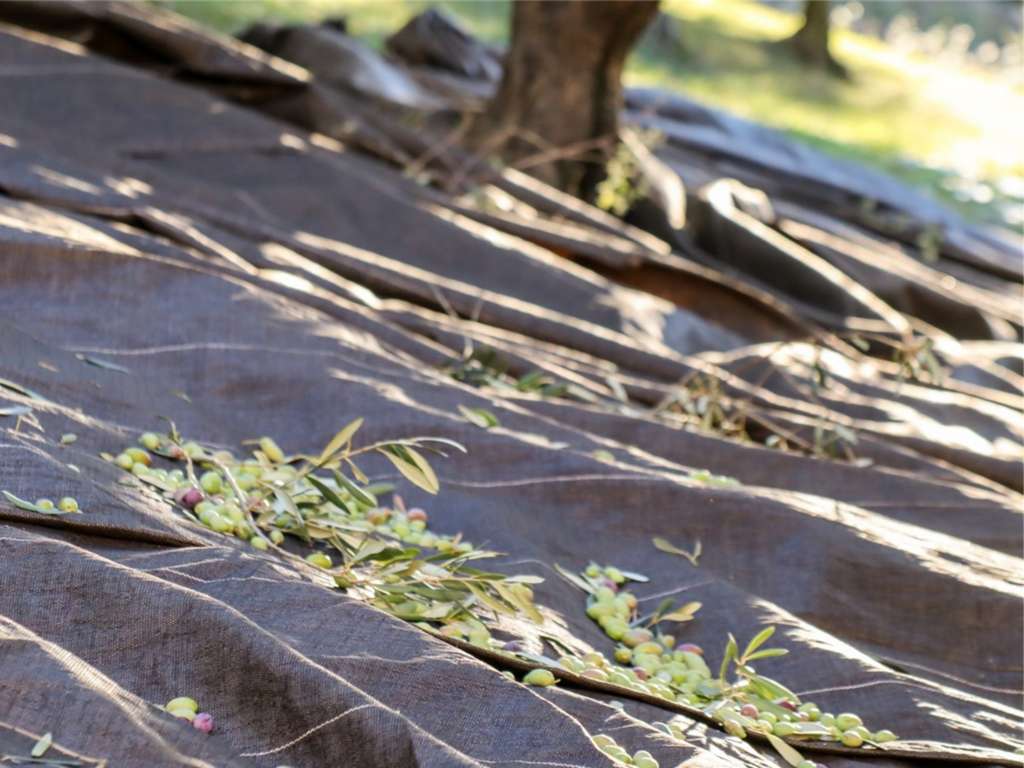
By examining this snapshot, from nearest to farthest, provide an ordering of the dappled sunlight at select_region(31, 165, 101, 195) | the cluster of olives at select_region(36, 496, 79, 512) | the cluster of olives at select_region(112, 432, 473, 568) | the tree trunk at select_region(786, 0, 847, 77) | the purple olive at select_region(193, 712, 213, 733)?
the purple olive at select_region(193, 712, 213, 733) → the cluster of olives at select_region(36, 496, 79, 512) → the cluster of olives at select_region(112, 432, 473, 568) → the dappled sunlight at select_region(31, 165, 101, 195) → the tree trunk at select_region(786, 0, 847, 77)

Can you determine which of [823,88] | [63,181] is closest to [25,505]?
[63,181]

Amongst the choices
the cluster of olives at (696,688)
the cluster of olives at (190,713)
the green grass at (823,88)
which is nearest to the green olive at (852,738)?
the cluster of olives at (696,688)

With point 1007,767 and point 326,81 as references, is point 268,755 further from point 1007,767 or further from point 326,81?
point 326,81

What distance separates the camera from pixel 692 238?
4.96 m

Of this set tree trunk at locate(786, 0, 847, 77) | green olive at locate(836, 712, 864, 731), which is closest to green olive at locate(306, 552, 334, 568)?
green olive at locate(836, 712, 864, 731)

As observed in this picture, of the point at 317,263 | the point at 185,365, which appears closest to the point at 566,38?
the point at 317,263

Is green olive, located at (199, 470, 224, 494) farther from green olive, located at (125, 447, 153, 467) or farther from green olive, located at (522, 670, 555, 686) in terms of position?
green olive, located at (522, 670, 555, 686)

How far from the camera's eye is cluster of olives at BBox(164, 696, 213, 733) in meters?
1.24

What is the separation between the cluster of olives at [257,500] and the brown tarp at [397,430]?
6cm

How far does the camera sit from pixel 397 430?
2.15 m

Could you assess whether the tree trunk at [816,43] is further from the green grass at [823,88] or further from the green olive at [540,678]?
the green olive at [540,678]

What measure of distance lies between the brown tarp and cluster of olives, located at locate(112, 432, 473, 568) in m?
0.06

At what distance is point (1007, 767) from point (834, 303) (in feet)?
9.55

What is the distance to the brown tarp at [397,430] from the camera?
4.33 feet
